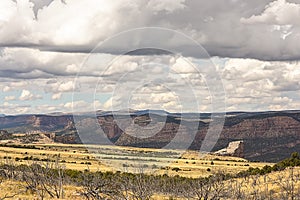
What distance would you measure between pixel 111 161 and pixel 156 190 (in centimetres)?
2355

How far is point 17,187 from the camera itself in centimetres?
7262

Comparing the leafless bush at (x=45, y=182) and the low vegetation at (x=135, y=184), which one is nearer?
the leafless bush at (x=45, y=182)

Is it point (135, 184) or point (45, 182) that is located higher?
point (45, 182)

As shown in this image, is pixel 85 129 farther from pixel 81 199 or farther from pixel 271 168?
pixel 271 168

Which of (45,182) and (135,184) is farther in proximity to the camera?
(135,184)

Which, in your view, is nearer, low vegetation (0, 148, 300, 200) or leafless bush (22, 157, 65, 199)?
leafless bush (22, 157, 65, 199)

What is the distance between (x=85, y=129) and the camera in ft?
225

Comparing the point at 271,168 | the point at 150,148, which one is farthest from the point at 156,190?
the point at 150,148

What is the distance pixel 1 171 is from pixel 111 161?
26653 millimetres

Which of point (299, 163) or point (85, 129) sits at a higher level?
point (85, 129)

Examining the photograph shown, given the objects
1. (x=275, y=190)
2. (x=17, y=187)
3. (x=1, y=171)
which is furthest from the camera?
(x=1, y=171)

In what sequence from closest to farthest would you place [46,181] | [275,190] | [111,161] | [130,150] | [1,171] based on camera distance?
[46,181] → [275,190] → [1,171] → [111,161] → [130,150]

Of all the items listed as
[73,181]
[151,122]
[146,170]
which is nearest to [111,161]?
[146,170]

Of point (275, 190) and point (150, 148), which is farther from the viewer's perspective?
point (150, 148)
